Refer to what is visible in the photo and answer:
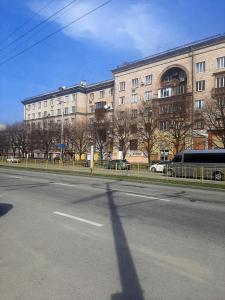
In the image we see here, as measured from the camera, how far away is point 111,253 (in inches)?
240

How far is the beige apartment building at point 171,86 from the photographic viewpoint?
50969 mm

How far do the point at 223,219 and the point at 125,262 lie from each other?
455 centimetres

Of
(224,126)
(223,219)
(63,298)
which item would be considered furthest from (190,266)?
(224,126)

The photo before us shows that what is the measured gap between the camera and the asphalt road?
178 inches

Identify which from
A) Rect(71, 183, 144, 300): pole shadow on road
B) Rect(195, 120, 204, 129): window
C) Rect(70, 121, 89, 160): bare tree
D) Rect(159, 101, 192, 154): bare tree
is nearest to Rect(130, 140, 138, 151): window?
Rect(159, 101, 192, 154): bare tree

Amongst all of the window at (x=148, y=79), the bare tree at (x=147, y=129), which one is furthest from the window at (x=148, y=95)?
the bare tree at (x=147, y=129)

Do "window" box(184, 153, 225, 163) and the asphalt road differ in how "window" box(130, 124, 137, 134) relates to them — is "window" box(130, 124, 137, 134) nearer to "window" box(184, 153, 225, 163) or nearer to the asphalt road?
"window" box(184, 153, 225, 163)

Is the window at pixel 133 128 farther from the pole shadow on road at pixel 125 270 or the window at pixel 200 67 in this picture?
the pole shadow on road at pixel 125 270

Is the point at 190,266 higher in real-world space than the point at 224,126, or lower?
lower

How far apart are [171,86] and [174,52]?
6041mm

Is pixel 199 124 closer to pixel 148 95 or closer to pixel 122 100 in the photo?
pixel 148 95

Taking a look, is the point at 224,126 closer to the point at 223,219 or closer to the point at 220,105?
the point at 220,105

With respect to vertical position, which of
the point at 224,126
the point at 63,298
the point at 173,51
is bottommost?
the point at 63,298

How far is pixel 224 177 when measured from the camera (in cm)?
2758
